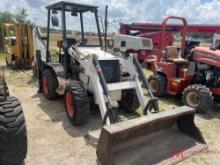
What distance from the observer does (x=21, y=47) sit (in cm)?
1053

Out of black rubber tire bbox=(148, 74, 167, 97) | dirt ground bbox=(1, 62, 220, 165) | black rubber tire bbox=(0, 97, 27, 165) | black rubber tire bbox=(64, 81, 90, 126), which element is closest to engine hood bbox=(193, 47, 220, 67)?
black rubber tire bbox=(148, 74, 167, 97)

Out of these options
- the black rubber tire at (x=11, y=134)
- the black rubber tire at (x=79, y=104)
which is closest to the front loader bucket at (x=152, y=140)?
the black rubber tire at (x=11, y=134)

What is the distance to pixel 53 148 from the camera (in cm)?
381

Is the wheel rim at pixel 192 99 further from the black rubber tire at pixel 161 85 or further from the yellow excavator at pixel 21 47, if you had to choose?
the yellow excavator at pixel 21 47

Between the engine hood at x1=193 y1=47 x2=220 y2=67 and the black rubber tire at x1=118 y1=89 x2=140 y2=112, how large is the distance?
198 cm

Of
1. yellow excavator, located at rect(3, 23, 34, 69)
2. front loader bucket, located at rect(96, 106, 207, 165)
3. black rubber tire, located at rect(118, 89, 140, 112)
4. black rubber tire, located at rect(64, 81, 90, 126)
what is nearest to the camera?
front loader bucket, located at rect(96, 106, 207, 165)

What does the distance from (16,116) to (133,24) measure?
415 inches

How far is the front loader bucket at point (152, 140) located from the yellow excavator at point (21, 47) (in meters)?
8.23

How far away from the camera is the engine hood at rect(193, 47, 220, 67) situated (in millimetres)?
5625

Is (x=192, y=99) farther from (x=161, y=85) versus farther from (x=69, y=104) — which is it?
(x=69, y=104)

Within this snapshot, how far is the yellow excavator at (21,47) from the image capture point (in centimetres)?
1036

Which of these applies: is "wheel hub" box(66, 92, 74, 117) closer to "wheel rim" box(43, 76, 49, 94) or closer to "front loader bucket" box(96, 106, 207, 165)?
"front loader bucket" box(96, 106, 207, 165)

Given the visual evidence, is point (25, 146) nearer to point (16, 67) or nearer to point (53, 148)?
point (53, 148)

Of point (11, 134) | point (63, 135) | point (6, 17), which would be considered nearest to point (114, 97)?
point (63, 135)
